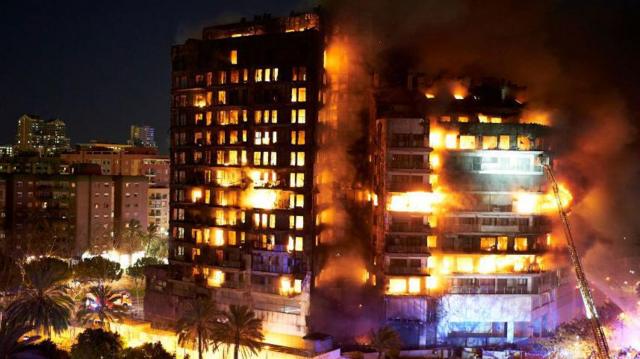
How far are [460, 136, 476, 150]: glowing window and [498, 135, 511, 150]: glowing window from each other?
272 centimetres

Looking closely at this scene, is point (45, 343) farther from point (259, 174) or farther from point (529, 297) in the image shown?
point (529, 297)

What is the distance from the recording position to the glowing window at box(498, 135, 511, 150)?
71.8 meters

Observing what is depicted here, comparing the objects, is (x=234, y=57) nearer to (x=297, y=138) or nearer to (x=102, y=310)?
(x=297, y=138)

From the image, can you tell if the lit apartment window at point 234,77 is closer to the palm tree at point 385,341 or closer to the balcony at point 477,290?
the palm tree at point 385,341

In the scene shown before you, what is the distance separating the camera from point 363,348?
66562 millimetres

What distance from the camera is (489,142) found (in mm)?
71812

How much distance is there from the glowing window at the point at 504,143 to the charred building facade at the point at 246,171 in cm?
1940

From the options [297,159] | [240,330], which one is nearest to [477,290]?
[297,159]

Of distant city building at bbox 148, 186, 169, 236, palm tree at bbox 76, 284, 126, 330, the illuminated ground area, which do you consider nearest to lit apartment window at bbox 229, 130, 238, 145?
palm tree at bbox 76, 284, 126, 330

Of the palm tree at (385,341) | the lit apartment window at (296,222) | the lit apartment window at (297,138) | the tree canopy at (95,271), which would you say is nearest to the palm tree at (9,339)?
the lit apartment window at (296,222)

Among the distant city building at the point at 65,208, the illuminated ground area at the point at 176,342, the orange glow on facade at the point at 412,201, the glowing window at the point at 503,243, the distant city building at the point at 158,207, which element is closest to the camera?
the illuminated ground area at the point at 176,342

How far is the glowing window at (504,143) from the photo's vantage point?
7175cm

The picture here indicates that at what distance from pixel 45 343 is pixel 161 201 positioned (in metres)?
98.7

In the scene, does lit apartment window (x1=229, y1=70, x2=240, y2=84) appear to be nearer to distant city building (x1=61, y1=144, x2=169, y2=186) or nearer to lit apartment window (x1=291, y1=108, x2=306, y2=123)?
lit apartment window (x1=291, y1=108, x2=306, y2=123)
